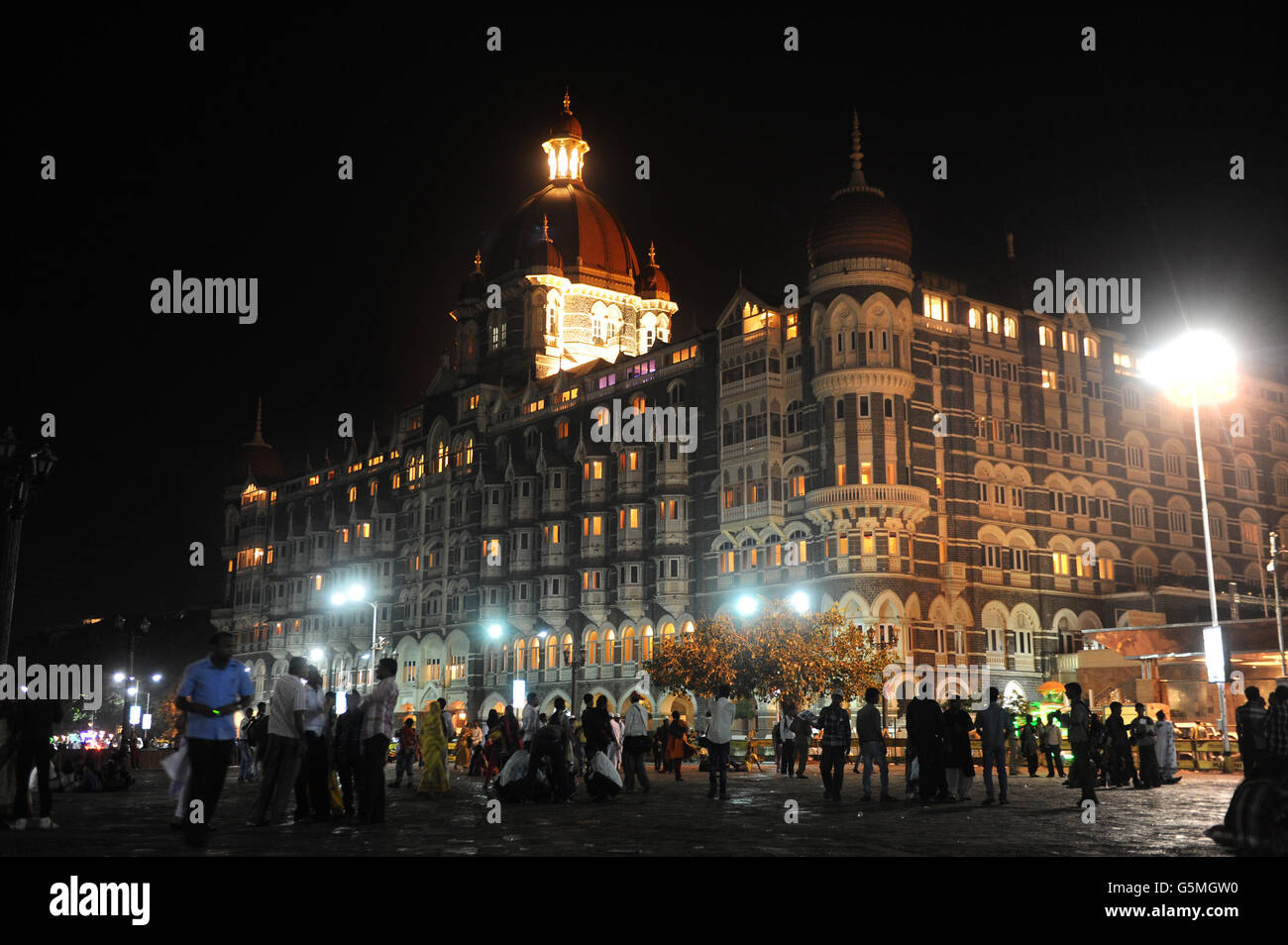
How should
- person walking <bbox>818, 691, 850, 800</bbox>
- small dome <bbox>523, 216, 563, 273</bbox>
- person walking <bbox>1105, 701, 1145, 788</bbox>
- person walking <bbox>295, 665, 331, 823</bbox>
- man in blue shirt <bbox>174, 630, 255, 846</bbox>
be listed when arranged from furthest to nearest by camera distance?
small dome <bbox>523, 216, 563, 273</bbox>, person walking <bbox>1105, 701, 1145, 788</bbox>, person walking <bbox>818, 691, 850, 800</bbox>, person walking <bbox>295, 665, 331, 823</bbox>, man in blue shirt <bbox>174, 630, 255, 846</bbox>

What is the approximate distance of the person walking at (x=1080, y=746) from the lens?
60.6 feet

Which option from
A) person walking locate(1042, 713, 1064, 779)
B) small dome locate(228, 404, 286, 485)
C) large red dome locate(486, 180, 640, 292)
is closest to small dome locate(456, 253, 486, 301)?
large red dome locate(486, 180, 640, 292)

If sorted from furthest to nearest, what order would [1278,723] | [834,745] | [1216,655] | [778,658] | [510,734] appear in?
[778,658] < [1216,655] < [510,734] < [834,745] < [1278,723]

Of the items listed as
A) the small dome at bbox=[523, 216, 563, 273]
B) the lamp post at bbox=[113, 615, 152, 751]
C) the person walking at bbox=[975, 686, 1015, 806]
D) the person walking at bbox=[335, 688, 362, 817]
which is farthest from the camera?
the small dome at bbox=[523, 216, 563, 273]

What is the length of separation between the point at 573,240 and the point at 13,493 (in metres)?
→ 72.5

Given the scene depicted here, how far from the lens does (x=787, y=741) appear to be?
33406 millimetres

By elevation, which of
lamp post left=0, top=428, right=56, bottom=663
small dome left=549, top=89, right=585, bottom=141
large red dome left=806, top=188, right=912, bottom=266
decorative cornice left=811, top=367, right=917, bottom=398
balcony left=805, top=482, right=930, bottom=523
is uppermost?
small dome left=549, top=89, right=585, bottom=141

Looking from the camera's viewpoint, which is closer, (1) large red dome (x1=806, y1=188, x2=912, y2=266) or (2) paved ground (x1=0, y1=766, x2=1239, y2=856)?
(2) paved ground (x1=0, y1=766, x2=1239, y2=856)

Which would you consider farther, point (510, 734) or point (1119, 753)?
point (510, 734)

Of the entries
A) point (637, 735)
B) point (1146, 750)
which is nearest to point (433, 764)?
point (637, 735)

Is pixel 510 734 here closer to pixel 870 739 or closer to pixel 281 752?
pixel 870 739

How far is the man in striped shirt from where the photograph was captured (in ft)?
51.0

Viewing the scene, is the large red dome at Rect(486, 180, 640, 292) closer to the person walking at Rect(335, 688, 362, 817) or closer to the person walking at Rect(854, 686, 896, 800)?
the person walking at Rect(854, 686, 896, 800)

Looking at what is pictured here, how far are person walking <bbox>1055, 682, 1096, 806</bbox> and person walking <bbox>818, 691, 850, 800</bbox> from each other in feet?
11.8
